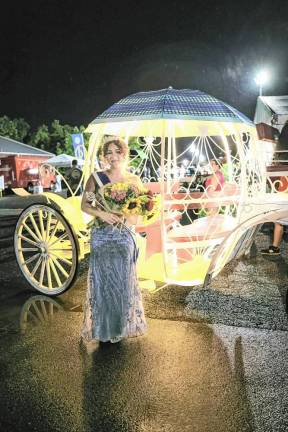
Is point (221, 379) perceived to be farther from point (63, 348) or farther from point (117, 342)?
point (63, 348)

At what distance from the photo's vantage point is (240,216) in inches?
168

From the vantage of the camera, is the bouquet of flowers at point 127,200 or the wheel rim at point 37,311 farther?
the wheel rim at point 37,311

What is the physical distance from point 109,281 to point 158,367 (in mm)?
845

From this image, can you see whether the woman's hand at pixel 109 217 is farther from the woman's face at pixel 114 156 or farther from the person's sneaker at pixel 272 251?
the person's sneaker at pixel 272 251

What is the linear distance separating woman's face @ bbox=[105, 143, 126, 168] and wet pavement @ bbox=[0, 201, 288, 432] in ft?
5.45

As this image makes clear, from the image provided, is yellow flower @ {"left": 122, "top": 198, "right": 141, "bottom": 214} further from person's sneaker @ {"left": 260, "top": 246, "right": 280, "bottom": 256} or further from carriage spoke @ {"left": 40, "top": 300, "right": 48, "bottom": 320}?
person's sneaker @ {"left": 260, "top": 246, "right": 280, "bottom": 256}

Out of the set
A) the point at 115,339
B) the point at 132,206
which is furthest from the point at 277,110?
the point at 115,339

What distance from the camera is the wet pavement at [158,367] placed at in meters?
2.73

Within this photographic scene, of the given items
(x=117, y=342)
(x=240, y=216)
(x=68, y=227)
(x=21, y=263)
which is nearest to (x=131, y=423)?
(x=117, y=342)

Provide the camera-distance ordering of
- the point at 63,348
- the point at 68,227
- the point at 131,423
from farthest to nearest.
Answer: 1. the point at 68,227
2. the point at 63,348
3. the point at 131,423

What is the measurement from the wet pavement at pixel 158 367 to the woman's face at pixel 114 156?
1.66 m

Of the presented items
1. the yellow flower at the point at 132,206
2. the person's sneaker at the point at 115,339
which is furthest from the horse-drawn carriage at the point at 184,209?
the person's sneaker at the point at 115,339

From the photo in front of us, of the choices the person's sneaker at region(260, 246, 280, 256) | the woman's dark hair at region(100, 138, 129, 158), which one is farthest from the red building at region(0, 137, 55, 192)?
the woman's dark hair at region(100, 138, 129, 158)

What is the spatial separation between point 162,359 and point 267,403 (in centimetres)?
97
